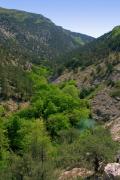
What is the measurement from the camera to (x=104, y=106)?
12681cm

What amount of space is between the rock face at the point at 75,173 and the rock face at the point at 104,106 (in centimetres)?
4896

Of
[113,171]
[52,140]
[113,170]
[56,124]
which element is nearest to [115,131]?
[52,140]

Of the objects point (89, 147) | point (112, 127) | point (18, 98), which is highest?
point (89, 147)

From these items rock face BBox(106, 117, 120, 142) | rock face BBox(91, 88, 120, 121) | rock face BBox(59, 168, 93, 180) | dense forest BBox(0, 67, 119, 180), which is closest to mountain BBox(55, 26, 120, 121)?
rock face BBox(91, 88, 120, 121)

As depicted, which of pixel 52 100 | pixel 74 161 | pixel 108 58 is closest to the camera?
pixel 74 161

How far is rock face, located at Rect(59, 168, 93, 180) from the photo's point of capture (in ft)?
198

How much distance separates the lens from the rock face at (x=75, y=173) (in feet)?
198

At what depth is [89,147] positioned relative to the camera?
58500 millimetres

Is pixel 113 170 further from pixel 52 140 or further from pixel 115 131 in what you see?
pixel 52 140

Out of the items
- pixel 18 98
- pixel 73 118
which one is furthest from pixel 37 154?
pixel 18 98

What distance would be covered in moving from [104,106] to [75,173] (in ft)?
217

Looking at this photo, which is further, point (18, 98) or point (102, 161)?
point (18, 98)

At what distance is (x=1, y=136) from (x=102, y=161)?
3957cm

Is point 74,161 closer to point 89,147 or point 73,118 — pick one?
point 89,147
